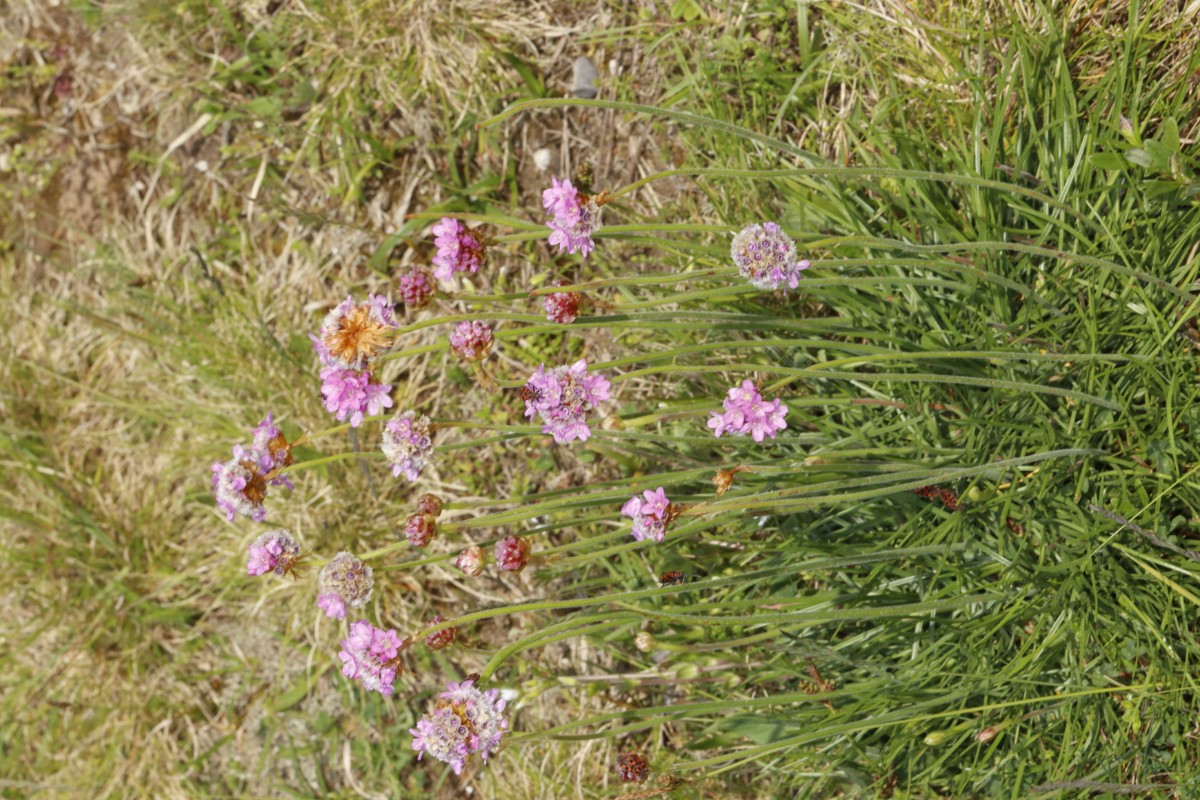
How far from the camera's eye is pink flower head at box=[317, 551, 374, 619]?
2.11m

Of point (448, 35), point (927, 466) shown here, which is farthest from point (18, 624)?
point (927, 466)

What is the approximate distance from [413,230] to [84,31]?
2441 millimetres

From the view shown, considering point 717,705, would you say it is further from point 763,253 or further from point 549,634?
point 763,253

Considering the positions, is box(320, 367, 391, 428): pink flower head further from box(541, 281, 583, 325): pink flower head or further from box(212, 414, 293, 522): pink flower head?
box(541, 281, 583, 325): pink flower head

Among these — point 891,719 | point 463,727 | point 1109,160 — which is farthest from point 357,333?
point 1109,160

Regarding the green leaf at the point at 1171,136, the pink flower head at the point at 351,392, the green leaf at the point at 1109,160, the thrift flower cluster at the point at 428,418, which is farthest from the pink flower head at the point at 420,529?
the green leaf at the point at 1171,136

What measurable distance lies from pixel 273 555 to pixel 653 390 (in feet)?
5.13

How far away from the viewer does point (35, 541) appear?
4520 mm

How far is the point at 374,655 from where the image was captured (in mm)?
2133

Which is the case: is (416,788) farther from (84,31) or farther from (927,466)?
(84,31)

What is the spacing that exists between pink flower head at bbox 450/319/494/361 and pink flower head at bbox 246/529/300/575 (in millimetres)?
609

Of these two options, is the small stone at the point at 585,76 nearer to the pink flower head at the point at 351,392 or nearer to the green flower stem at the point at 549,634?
the pink flower head at the point at 351,392

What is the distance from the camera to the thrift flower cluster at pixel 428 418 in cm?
204

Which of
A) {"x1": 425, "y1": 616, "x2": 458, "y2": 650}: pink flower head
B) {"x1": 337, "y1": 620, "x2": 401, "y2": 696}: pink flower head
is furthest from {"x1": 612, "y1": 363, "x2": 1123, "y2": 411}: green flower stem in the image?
{"x1": 337, "y1": 620, "x2": 401, "y2": 696}: pink flower head
